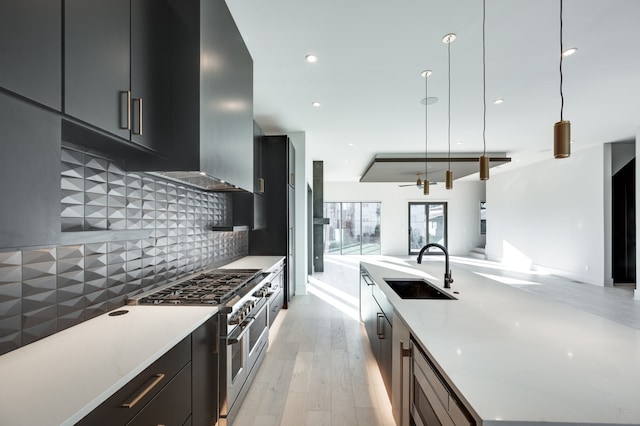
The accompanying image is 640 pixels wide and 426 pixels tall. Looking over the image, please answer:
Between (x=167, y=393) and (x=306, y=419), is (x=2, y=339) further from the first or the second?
(x=306, y=419)

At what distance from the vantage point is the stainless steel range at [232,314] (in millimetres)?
1740

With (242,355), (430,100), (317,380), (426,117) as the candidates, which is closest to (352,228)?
(426,117)

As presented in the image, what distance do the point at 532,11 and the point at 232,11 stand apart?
2385 millimetres

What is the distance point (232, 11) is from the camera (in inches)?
86.7

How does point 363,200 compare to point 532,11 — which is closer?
point 532,11

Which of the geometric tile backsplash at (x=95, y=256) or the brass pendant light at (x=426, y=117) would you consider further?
the brass pendant light at (x=426, y=117)

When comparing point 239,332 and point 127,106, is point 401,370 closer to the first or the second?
point 239,332

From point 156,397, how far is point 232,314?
687 millimetres

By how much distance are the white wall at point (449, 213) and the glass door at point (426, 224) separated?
0.27 metres

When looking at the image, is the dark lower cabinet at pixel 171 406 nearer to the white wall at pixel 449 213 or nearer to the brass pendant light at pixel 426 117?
the brass pendant light at pixel 426 117

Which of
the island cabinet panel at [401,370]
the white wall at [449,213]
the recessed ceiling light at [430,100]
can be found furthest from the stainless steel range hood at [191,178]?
the white wall at [449,213]

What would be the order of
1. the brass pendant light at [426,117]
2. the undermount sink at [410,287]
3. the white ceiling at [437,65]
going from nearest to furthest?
the white ceiling at [437,65] → the undermount sink at [410,287] → the brass pendant light at [426,117]

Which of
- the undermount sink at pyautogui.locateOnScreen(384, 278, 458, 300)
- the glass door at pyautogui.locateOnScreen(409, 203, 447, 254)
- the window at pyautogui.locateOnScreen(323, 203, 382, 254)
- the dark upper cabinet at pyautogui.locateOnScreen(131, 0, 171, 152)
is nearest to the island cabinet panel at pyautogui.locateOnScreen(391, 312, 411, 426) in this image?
the undermount sink at pyautogui.locateOnScreen(384, 278, 458, 300)

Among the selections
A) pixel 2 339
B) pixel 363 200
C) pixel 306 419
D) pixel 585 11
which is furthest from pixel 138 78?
pixel 363 200
